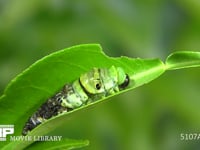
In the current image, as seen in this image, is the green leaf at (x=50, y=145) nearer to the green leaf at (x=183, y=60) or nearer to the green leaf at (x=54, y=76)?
the green leaf at (x=54, y=76)

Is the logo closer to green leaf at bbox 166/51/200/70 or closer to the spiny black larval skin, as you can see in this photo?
the spiny black larval skin

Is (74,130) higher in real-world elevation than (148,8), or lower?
lower

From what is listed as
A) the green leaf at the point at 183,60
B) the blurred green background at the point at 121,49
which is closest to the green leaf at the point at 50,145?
the green leaf at the point at 183,60

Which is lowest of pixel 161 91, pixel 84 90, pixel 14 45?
pixel 84 90

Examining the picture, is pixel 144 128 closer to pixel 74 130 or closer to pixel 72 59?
pixel 74 130

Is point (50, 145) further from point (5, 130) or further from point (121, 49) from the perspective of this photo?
point (121, 49)

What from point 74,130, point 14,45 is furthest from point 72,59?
point 14,45

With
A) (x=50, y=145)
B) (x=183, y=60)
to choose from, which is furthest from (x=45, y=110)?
(x=183, y=60)
